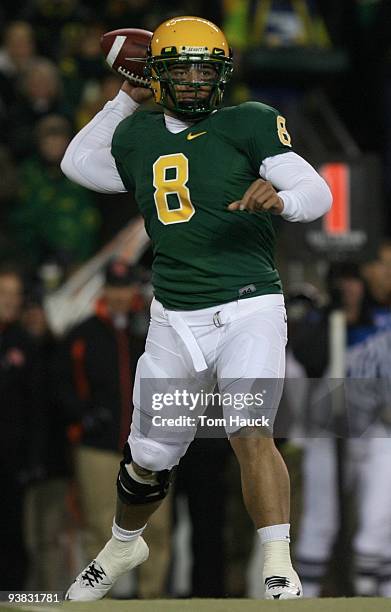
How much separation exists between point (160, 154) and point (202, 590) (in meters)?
3.30

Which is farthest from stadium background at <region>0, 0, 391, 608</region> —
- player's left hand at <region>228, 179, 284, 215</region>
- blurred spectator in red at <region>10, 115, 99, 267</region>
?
player's left hand at <region>228, 179, 284, 215</region>

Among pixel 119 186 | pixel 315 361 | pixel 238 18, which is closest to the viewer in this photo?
pixel 119 186

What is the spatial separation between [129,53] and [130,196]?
3959mm

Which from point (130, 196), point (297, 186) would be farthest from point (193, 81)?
point (130, 196)

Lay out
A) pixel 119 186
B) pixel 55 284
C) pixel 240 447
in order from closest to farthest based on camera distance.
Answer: pixel 240 447, pixel 119 186, pixel 55 284

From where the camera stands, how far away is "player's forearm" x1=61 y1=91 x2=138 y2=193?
5.88 m

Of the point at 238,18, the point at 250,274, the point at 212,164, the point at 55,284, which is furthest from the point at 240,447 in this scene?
the point at 238,18

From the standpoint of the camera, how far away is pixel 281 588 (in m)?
5.19

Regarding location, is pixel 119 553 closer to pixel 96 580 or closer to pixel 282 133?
pixel 96 580

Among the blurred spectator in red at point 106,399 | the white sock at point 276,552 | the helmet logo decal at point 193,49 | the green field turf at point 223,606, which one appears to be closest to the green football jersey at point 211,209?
the helmet logo decal at point 193,49

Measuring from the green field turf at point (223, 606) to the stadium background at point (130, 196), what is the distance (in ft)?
8.05

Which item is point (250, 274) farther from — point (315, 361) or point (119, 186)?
point (315, 361)

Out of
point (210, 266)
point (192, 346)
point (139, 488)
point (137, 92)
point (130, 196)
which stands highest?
point (137, 92)

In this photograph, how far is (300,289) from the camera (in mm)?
8281
